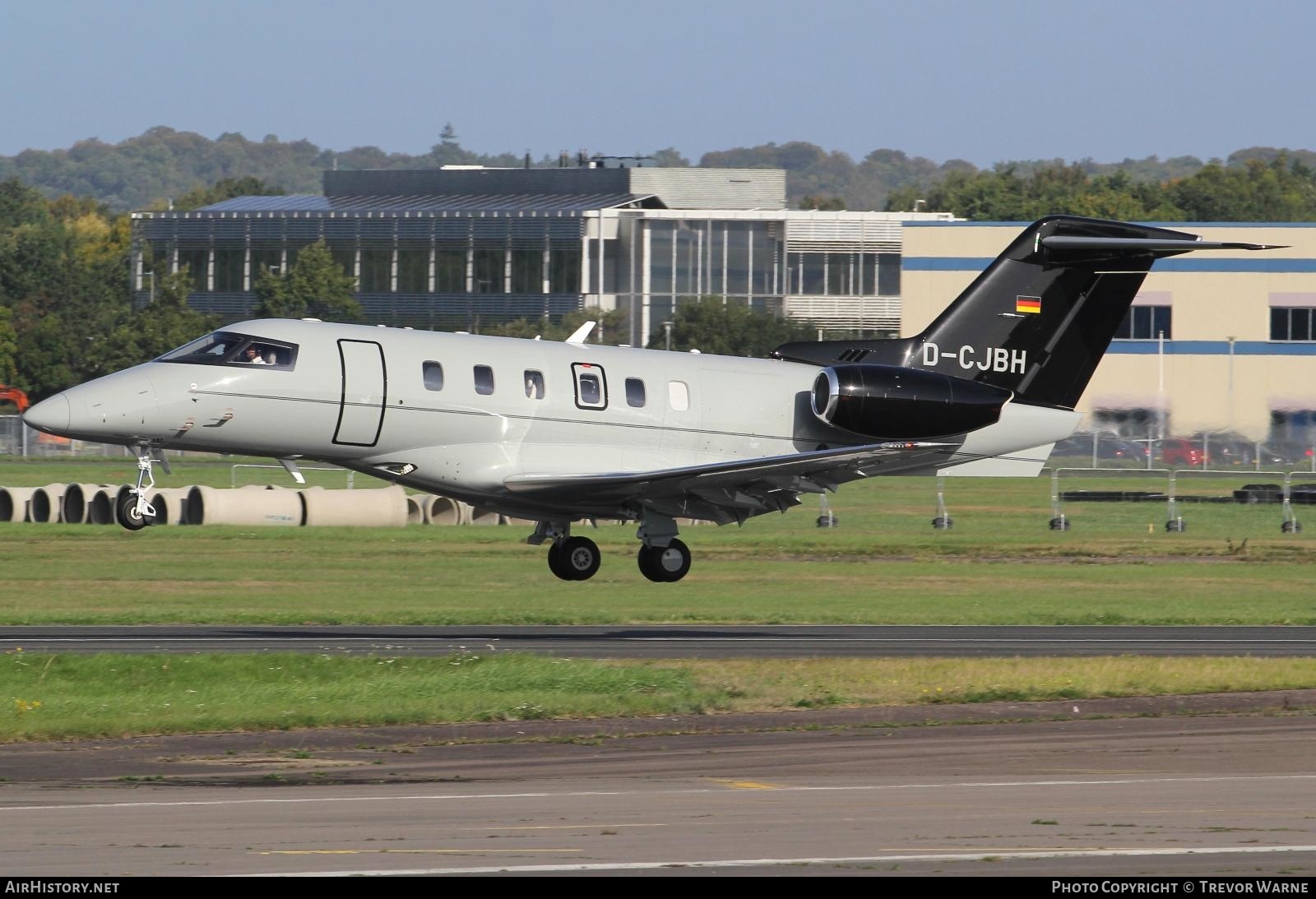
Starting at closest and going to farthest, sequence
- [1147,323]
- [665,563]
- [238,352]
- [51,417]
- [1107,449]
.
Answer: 1. [51,417]
2. [238,352]
3. [665,563]
4. [1107,449]
5. [1147,323]

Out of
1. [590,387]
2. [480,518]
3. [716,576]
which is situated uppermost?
[590,387]

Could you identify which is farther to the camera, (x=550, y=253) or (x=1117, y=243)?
(x=550, y=253)

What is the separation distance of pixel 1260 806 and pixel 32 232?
127 metres

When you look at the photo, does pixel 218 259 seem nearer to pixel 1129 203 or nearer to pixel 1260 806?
pixel 1129 203

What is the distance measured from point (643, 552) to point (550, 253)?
75.0m

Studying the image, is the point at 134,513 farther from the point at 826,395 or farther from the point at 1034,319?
the point at 1034,319

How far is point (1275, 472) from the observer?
2060 inches

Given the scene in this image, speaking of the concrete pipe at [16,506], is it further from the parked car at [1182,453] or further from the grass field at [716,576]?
the parked car at [1182,453]

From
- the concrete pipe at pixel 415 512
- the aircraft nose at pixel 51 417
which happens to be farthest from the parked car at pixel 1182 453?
the aircraft nose at pixel 51 417

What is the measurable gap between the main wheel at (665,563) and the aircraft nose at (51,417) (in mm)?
8162

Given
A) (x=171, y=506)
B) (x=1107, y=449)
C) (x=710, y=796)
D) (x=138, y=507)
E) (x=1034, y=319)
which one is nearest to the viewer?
(x=710, y=796)

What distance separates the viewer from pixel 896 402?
26.7 m

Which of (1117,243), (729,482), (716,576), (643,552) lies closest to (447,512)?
(716,576)

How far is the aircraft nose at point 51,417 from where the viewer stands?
75.3 ft
